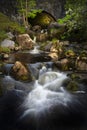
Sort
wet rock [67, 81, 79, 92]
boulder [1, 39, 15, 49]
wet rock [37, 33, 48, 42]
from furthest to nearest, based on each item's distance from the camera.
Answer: wet rock [37, 33, 48, 42] < boulder [1, 39, 15, 49] < wet rock [67, 81, 79, 92]

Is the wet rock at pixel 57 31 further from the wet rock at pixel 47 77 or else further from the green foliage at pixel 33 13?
the wet rock at pixel 47 77

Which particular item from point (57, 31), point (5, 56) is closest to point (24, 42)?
point (5, 56)

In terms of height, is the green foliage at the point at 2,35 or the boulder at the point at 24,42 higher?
the green foliage at the point at 2,35

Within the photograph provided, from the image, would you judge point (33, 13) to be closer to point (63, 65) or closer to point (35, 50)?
point (35, 50)

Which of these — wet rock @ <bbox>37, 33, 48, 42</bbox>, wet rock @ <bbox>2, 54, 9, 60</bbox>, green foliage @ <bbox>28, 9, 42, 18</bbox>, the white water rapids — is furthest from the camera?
green foliage @ <bbox>28, 9, 42, 18</bbox>

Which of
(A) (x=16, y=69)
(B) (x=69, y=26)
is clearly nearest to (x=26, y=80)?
(A) (x=16, y=69)

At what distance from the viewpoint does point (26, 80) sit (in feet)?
36.3

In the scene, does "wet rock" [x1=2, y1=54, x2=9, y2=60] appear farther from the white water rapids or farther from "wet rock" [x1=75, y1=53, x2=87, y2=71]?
"wet rock" [x1=75, y1=53, x2=87, y2=71]

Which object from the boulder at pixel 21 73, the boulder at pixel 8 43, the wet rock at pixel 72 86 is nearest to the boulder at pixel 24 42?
the boulder at pixel 8 43

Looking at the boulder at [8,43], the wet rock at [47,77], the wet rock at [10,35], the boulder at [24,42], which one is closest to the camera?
the wet rock at [47,77]

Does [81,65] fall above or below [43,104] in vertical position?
above

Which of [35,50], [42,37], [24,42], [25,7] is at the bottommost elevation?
[35,50]

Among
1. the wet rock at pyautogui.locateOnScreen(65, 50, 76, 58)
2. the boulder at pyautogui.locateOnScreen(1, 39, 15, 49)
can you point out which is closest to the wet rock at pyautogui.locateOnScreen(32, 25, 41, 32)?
the boulder at pyautogui.locateOnScreen(1, 39, 15, 49)

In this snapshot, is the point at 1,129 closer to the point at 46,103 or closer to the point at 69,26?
the point at 46,103
